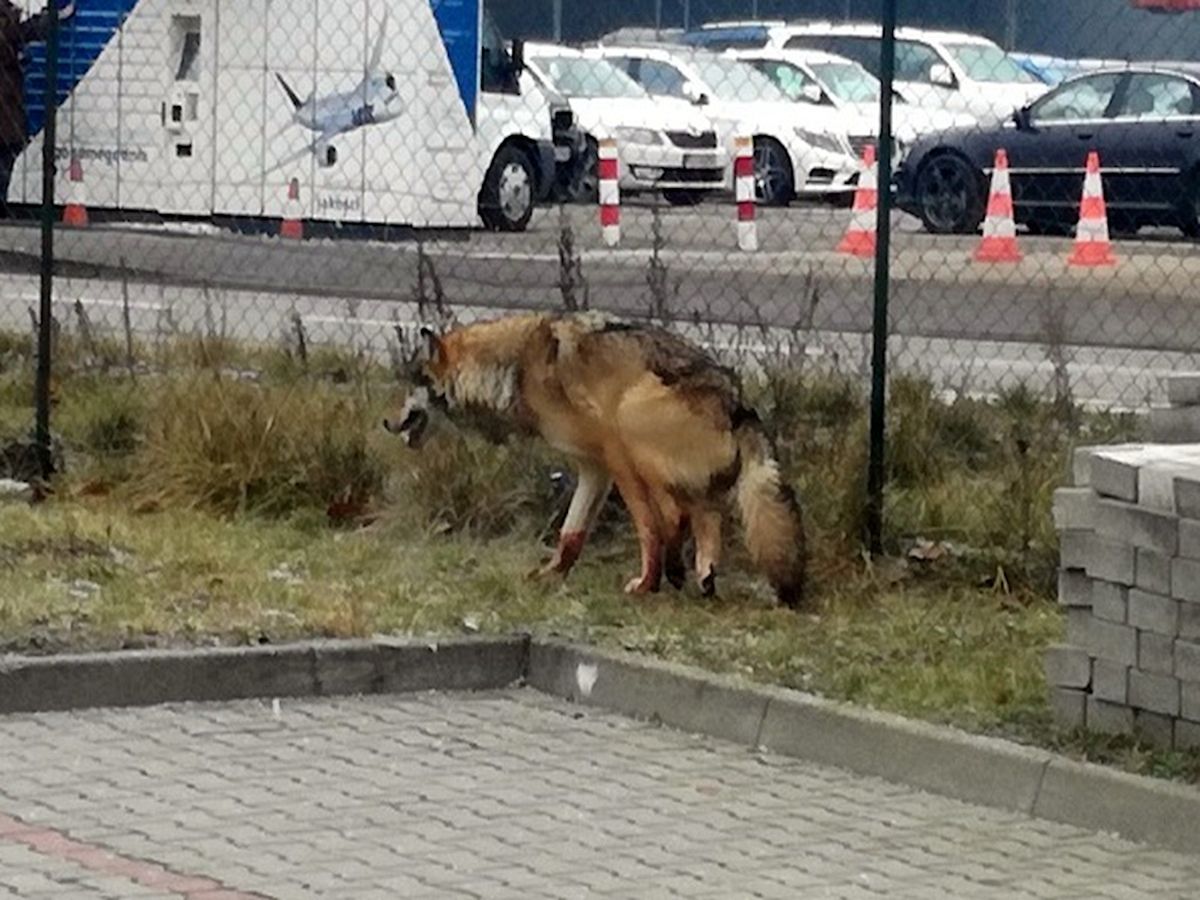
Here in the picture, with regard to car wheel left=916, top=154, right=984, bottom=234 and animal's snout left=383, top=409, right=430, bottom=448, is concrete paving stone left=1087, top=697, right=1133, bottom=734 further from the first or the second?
car wheel left=916, top=154, right=984, bottom=234

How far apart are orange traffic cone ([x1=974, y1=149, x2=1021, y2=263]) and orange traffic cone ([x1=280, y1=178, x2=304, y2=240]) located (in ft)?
17.0

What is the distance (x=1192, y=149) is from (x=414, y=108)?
6.86 metres

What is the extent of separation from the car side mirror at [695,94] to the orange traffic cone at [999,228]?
10.3m

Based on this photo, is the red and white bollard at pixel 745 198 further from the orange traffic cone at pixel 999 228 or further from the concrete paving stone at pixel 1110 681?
the concrete paving stone at pixel 1110 681

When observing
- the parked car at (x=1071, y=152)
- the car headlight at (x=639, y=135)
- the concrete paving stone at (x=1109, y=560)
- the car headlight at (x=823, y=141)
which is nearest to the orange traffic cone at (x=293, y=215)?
the parked car at (x=1071, y=152)

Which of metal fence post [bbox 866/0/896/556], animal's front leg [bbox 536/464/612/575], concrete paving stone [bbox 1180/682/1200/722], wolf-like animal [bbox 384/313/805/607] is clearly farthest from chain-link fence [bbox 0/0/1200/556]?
concrete paving stone [bbox 1180/682/1200/722]

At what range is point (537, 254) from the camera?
16.5 m

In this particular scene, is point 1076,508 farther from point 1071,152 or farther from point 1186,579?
point 1071,152

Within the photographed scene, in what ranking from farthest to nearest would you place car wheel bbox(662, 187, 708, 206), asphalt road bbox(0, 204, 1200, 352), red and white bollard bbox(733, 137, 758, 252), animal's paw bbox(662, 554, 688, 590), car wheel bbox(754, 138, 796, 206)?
car wheel bbox(754, 138, 796, 206), car wheel bbox(662, 187, 708, 206), red and white bollard bbox(733, 137, 758, 252), asphalt road bbox(0, 204, 1200, 352), animal's paw bbox(662, 554, 688, 590)

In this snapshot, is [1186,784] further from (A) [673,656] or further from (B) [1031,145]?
(B) [1031,145]

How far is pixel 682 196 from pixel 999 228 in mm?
6686

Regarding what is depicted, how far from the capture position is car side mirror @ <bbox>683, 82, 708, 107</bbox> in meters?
30.6

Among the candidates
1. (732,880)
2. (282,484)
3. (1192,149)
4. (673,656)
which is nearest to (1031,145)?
(1192,149)

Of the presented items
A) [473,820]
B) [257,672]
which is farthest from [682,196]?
[473,820]
